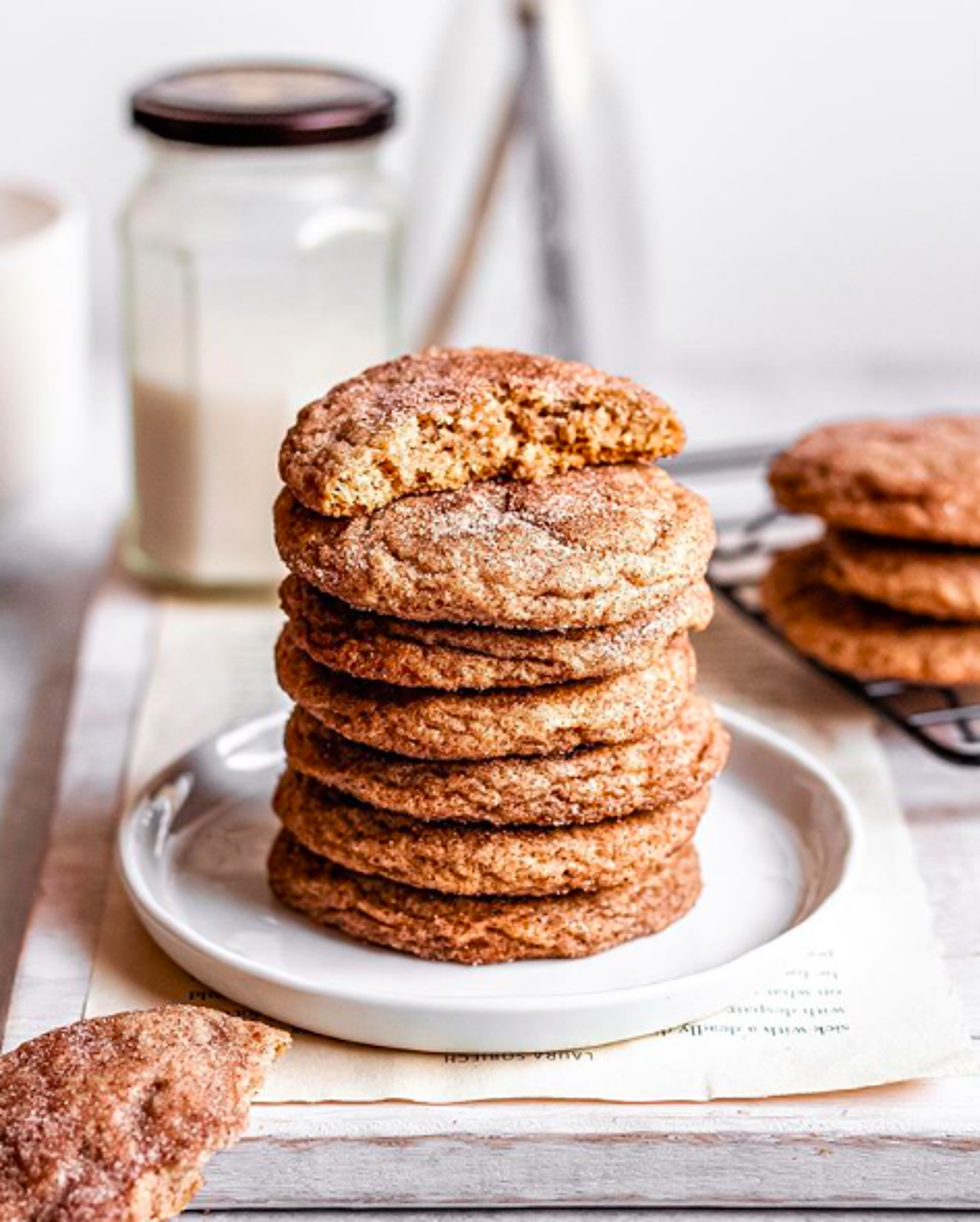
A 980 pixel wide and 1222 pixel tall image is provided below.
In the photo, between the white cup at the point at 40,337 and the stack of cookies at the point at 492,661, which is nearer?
Result: the stack of cookies at the point at 492,661

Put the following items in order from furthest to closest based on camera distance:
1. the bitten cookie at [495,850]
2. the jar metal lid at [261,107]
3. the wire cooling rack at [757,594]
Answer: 1. the jar metal lid at [261,107]
2. the wire cooling rack at [757,594]
3. the bitten cookie at [495,850]

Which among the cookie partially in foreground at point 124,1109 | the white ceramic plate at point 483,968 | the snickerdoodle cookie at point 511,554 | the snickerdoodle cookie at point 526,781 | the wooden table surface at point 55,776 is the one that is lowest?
the wooden table surface at point 55,776

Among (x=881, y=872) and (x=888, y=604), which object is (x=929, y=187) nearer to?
(x=888, y=604)

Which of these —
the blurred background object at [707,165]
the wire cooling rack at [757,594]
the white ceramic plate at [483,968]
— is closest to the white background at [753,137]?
the blurred background object at [707,165]

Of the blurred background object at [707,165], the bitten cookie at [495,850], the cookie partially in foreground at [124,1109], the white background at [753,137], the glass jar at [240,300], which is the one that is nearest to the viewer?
the cookie partially in foreground at [124,1109]

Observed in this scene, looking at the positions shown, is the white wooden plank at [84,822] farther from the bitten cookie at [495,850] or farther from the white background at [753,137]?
the white background at [753,137]

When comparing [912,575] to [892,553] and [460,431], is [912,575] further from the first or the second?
[460,431]

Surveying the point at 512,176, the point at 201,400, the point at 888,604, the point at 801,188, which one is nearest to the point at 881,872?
the point at 888,604
